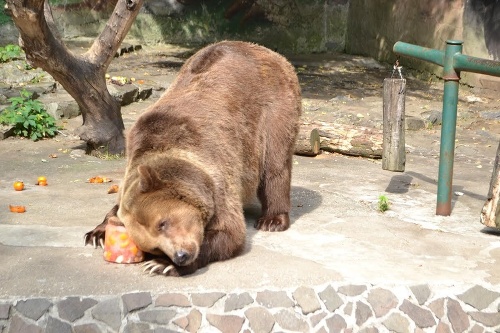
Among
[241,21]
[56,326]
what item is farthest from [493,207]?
[241,21]

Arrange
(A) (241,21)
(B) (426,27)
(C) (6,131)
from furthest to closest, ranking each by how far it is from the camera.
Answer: (A) (241,21), (B) (426,27), (C) (6,131)

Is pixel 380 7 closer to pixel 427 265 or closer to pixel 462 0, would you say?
pixel 462 0

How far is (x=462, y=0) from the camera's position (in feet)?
42.5

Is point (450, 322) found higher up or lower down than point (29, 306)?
lower down

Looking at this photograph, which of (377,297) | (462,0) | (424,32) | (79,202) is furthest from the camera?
(424,32)

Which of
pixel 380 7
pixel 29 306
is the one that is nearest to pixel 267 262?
pixel 29 306

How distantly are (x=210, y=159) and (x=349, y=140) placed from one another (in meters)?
4.11

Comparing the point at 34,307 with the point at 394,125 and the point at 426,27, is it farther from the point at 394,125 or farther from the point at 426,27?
the point at 426,27

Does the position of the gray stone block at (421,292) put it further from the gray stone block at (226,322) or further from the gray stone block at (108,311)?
the gray stone block at (108,311)

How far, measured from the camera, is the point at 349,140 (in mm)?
8852

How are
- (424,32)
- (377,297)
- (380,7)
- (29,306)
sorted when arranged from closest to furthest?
(29,306) → (377,297) → (424,32) → (380,7)

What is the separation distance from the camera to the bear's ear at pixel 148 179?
4.48 metres

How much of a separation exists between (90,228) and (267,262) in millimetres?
1363

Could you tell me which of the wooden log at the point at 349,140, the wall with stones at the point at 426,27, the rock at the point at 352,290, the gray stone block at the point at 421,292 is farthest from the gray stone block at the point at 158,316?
the wall with stones at the point at 426,27
